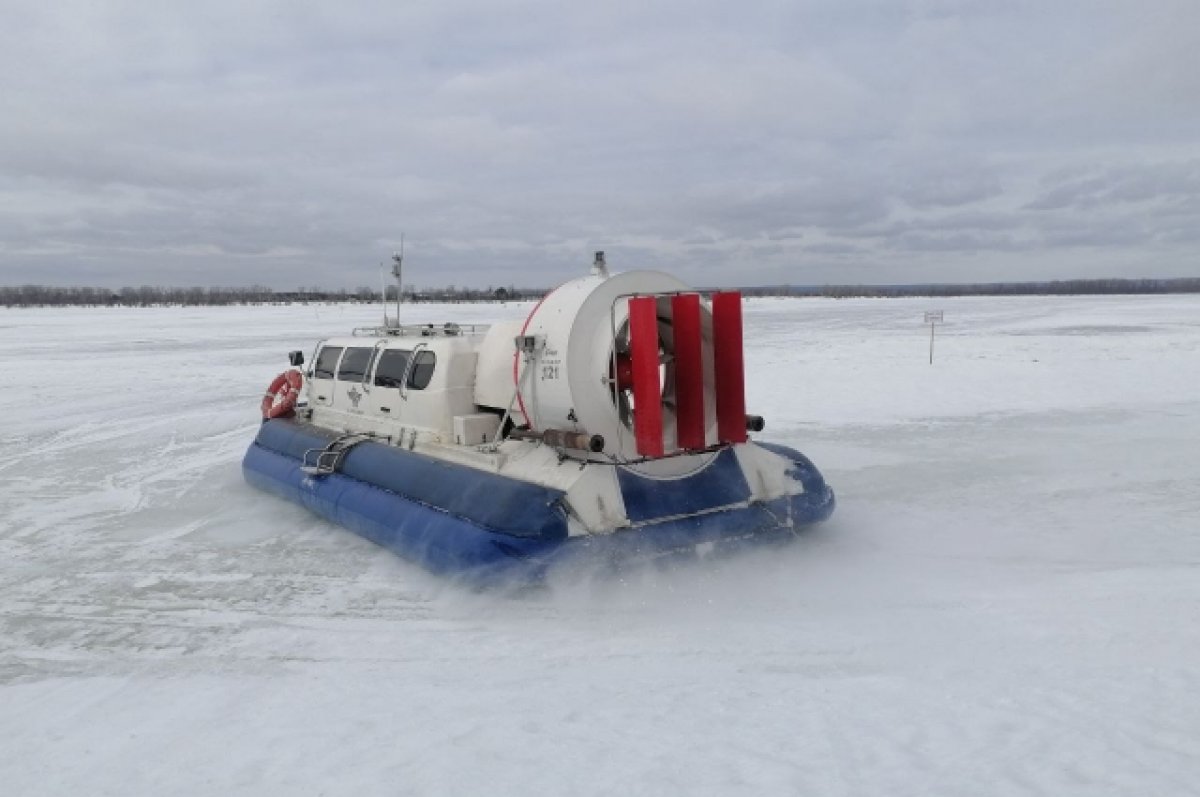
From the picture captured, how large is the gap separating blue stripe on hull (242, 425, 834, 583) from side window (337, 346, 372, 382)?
125cm

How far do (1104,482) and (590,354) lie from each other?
484cm

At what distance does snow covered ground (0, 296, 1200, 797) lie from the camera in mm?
3371

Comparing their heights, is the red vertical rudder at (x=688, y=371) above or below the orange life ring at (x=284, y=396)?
above

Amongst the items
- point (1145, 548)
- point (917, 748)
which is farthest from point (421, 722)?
point (1145, 548)

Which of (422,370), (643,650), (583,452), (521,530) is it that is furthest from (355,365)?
(643,650)

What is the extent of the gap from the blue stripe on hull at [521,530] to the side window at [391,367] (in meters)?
0.69

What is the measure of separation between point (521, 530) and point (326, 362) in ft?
15.1

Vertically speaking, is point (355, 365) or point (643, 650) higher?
point (355, 365)

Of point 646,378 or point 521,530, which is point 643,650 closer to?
point 521,530

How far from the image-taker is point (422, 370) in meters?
7.42

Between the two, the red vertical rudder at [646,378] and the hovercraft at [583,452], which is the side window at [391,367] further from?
the red vertical rudder at [646,378]

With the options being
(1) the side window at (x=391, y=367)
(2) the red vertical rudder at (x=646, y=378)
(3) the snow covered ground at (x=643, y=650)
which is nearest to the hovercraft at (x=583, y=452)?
(2) the red vertical rudder at (x=646, y=378)

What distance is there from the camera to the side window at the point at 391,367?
7738 mm

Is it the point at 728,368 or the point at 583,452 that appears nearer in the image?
the point at 583,452
